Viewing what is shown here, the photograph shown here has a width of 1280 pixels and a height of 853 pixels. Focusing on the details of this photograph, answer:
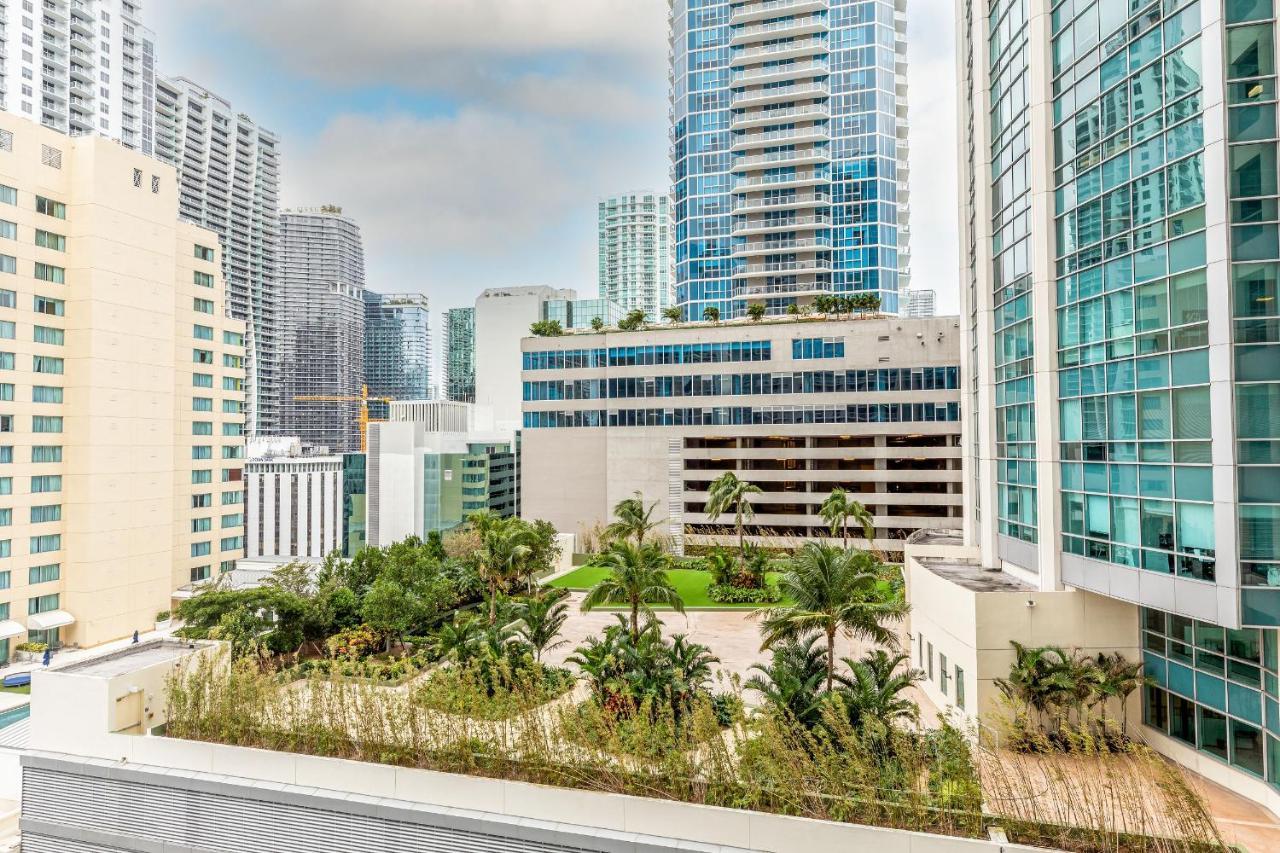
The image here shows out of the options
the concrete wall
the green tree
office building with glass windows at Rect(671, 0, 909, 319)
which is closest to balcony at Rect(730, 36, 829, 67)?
office building with glass windows at Rect(671, 0, 909, 319)

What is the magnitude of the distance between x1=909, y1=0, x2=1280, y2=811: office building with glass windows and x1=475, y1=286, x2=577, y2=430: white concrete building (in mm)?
113866

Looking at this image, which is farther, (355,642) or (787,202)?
(787,202)

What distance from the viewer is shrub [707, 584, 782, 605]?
32472mm

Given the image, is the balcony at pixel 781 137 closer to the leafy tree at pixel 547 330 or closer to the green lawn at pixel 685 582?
the leafy tree at pixel 547 330

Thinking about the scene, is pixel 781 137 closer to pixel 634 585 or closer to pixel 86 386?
pixel 86 386

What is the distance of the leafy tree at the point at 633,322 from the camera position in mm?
52056

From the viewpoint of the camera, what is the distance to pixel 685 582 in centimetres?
3800

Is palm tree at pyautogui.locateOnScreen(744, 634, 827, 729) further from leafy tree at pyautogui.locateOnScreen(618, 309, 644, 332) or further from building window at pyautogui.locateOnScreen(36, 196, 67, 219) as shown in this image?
building window at pyautogui.locateOnScreen(36, 196, 67, 219)

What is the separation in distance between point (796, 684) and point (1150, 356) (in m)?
9.96

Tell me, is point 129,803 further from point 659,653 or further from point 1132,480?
point 1132,480

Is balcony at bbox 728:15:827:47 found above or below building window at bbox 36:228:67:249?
above

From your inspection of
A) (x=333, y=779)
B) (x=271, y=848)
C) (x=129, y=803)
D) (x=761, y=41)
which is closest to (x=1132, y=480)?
(x=333, y=779)

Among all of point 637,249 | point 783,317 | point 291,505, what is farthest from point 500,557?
point 637,249

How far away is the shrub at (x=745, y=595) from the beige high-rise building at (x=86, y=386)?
3103 cm
